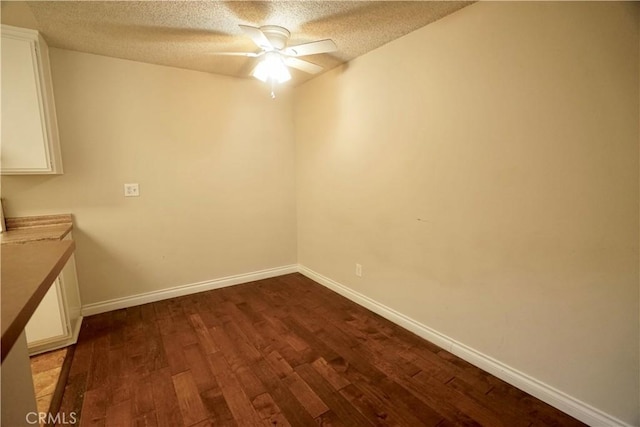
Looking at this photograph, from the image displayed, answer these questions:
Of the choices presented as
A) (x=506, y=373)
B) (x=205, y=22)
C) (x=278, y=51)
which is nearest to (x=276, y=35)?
(x=278, y=51)

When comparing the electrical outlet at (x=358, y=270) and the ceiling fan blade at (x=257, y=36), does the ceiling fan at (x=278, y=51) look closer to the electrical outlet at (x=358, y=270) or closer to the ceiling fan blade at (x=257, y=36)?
the ceiling fan blade at (x=257, y=36)

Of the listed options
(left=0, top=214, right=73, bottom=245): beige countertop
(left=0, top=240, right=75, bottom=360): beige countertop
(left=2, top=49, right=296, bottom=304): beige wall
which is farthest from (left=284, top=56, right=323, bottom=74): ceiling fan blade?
(left=0, top=214, right=73, bottom=245): beige countertop

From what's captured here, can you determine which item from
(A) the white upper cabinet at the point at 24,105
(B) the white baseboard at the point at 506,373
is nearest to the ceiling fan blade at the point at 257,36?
(A) the white upper cabinet at the point at 24,105

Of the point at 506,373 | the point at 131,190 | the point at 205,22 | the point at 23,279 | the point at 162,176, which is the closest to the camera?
the point at 23,279

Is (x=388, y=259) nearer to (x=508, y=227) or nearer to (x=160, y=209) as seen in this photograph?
(x=508, y=227)

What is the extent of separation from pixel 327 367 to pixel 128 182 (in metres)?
2.39

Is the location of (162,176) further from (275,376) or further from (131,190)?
(275,376)

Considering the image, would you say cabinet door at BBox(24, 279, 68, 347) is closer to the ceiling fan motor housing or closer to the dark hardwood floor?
the dark hardwood floor

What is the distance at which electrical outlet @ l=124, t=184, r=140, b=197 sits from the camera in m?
2.76

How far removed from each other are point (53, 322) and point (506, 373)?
3.06 meters

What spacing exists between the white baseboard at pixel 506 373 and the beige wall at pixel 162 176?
1.65 m

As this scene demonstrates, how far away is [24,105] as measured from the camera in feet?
6.89

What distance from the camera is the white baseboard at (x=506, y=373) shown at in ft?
4.99

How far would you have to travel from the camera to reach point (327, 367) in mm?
1989
